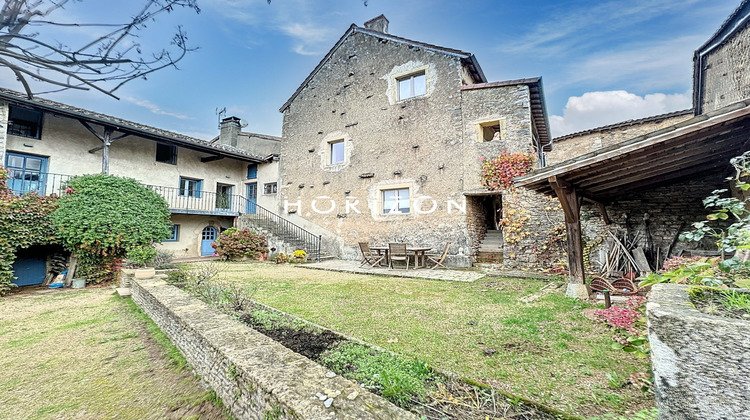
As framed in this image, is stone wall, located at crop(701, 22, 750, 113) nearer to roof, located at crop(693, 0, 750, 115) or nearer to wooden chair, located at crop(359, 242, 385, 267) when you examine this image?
roof, located at crop(693, 0, 750, 115)

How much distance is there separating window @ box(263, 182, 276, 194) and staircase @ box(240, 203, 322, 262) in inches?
33.7

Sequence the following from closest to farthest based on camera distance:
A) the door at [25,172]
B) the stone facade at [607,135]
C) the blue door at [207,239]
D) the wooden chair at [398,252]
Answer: the wooden chair at [398,252], the door at [25,172], the stone facade at [607,135], the blue door at [207,239]

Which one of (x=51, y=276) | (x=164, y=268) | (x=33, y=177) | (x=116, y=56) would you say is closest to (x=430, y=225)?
(x=164, y=268)

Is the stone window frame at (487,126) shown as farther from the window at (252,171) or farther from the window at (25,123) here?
the window at (25,123)

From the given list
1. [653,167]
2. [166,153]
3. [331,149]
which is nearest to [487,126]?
[653,167]

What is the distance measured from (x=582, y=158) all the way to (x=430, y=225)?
616 cm

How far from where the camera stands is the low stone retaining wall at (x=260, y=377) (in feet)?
4.62

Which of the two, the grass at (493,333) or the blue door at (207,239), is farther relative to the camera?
the blue door at (207,239)

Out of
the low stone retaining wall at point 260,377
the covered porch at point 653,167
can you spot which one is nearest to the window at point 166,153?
the low stone retaining wall at point 260,377

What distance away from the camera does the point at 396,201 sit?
10852 millimetres

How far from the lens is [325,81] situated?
12.7 m

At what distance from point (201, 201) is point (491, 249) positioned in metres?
12.3

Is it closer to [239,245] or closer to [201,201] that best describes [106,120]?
[201,201]

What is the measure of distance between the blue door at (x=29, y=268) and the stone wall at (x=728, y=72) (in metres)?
15.4
